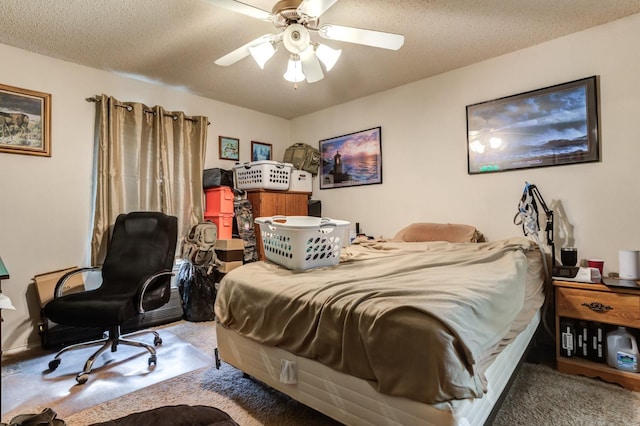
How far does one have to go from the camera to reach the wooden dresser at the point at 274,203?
12.1 ft

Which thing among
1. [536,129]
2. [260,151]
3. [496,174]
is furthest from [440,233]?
[260,151]

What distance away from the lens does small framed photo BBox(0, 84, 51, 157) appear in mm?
2539

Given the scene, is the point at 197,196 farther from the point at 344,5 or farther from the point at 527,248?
the point at 527,248

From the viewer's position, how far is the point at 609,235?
91.7 inches

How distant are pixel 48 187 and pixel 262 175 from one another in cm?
185

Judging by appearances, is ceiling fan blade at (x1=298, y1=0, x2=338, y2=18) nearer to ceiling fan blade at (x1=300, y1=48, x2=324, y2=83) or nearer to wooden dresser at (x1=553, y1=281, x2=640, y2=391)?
ceiling fan blade at (x1=300, y1=48, x2=324, y2=83)

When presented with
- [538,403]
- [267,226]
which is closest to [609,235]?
[538,403]

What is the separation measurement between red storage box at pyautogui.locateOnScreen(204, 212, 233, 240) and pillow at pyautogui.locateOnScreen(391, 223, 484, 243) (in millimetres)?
1749

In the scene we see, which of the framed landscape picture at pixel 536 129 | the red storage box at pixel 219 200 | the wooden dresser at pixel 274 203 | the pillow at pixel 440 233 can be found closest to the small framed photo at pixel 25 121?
the red storage box at pixel 219 200

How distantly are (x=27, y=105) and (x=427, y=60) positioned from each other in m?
3.32

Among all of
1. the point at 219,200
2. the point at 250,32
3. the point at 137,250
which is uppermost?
the point at 250,32

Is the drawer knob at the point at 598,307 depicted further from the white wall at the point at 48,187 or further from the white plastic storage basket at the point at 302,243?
the white wall at the point at 48,187

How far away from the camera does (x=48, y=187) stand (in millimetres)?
2730

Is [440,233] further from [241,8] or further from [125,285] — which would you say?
[125,285]
